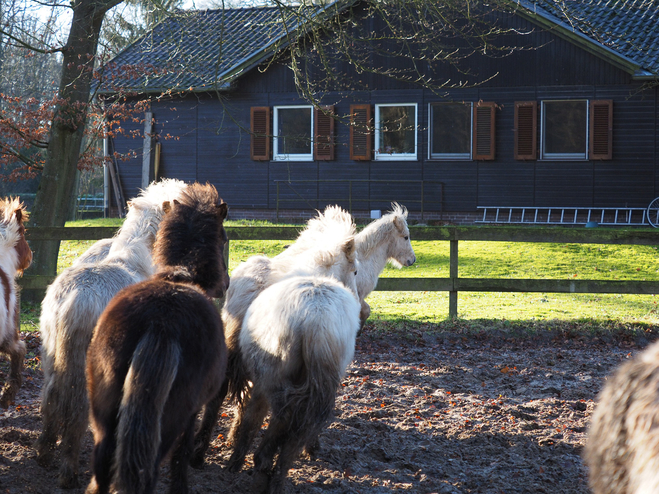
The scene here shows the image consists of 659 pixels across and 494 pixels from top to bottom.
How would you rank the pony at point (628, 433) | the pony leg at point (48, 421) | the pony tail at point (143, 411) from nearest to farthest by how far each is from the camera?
the pony at point (628, 433) → the pony tail at point (143, 411) → the pony leg at point (48, 421)

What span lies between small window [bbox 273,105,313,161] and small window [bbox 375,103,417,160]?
2263mm

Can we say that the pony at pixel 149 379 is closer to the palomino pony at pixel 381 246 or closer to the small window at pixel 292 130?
the palomino pony at pixel 381 246

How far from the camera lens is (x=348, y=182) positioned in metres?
20.4

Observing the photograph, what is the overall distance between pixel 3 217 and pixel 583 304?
29.2ft

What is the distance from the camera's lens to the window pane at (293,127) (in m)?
20.7

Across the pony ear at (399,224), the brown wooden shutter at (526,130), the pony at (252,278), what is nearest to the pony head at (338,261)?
the pony at (252,278)

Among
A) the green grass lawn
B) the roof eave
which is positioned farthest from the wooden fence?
the roof eave

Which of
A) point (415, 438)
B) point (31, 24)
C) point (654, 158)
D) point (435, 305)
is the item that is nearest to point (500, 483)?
point (415, 438)

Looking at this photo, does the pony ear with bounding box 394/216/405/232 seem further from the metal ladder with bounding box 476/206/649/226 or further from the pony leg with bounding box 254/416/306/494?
the metal ladder with bounding box 476/206/649/226

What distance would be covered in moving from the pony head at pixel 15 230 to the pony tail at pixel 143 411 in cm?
285

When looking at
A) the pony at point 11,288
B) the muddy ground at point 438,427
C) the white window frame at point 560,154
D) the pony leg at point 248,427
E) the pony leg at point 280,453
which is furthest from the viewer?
the white window frame at point 560,154

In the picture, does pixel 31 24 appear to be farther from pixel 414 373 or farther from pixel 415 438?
pixel 415 438

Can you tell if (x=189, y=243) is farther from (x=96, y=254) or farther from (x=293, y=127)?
(x=293, y=127)

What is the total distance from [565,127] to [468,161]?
2.95 m
